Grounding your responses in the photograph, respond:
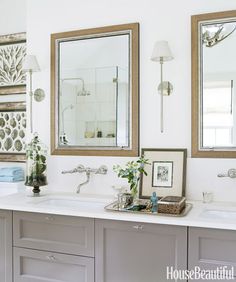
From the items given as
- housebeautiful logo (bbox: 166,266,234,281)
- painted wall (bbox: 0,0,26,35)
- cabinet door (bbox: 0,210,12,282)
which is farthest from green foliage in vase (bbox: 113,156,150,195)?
painted wall (bbox: 0,0,26,35)

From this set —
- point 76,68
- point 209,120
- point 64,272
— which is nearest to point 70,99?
point 76,68

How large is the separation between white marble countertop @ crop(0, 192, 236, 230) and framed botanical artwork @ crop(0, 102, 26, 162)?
0.68m

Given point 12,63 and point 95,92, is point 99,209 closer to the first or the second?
point 95,92

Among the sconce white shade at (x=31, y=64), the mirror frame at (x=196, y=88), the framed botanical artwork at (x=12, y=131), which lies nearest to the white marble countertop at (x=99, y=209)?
the mirror frame at (x=196, y=88)

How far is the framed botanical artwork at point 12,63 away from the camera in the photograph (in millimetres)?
3215

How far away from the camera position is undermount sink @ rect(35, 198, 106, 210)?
2.41 metres

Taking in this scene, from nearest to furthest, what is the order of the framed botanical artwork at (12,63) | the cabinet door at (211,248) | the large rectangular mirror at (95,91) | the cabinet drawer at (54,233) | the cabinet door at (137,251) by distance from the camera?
the cabinet door at (211,248) < the cabinet door at (137,251) < the cabinet drawer at (54,233) < the large rectangular mirror at (95,91) < the framed botanical artwork at (12,63)

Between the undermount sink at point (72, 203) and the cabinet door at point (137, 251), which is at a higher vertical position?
the undermount sink at point (72, 203)

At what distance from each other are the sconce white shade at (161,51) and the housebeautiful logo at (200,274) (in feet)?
4.59

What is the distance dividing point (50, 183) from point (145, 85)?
3.80 feet

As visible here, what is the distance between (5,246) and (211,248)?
1.39 m

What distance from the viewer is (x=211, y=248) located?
1820 mm

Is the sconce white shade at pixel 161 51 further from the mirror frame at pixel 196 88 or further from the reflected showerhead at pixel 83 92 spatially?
the reflected showerhead at pixel 83 92

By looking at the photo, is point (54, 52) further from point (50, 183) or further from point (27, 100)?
point (50, 183)
